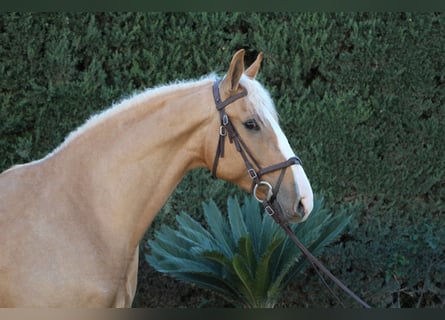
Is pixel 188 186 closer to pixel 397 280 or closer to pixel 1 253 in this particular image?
pixel 397 280

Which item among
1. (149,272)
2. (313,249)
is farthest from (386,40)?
(149,272)

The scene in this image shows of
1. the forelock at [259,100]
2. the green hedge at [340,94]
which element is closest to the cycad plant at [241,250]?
the green hedge at [340,94]

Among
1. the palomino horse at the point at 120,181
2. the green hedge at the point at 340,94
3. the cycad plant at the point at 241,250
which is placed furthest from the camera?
the green hedge at the point at 340,94

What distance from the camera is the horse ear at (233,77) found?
3033mm

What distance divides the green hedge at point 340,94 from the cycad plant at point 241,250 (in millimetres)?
371

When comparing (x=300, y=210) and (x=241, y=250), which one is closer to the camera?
(x=300, y=210)

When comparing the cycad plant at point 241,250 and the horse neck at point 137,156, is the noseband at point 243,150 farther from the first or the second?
the cycad plant at point 241,250

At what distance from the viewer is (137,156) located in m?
3.07

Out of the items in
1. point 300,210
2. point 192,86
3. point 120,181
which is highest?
point 192,86

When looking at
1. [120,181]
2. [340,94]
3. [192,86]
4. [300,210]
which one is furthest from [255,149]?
[340,94]

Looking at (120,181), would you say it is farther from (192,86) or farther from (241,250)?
(241,250)

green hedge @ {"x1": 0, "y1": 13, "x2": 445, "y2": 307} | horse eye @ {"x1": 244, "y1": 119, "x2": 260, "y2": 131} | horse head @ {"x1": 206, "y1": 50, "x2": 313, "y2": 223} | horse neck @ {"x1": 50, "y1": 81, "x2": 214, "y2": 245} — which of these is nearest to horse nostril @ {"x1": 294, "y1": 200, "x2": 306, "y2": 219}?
horse head @ {"x1": 206, "y1": 50, "x2": 313, "y2": 223}

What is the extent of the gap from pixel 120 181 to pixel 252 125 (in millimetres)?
651

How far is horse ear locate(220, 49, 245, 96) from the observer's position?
9.95 ft
